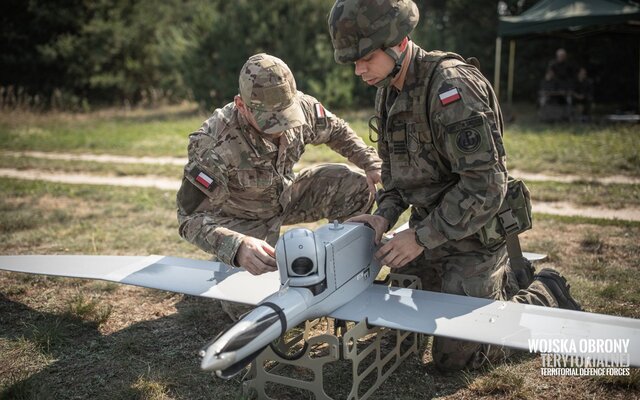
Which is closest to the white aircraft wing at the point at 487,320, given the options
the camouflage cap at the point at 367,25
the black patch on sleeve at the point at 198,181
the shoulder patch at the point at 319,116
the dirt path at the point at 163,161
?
the black patch on sleeve at the point at 198,181

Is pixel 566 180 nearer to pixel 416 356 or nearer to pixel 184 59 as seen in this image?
pixel 416 356

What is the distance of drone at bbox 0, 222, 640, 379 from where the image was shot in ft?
8.71

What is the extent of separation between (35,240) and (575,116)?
12.9 m

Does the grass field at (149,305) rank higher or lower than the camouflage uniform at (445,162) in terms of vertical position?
lower

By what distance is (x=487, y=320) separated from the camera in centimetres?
297

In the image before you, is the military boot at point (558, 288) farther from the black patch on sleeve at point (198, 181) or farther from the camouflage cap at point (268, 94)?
the black patch on sleeve at point (198, 181)

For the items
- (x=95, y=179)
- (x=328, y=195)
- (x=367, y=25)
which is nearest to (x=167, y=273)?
(x=328, y=195)

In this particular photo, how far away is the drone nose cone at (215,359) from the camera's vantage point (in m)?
2.44

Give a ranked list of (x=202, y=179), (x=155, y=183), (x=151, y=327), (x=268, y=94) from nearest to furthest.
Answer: (x=268, y=94) < (x=202, y=179) < (x=151, y=327) < (x=155, y=183)

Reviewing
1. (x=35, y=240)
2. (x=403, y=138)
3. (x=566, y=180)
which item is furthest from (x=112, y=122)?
(x=403, y=138)

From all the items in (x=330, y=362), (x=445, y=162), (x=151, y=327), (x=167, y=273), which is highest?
(x=445, y=162)

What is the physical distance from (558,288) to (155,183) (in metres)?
6.83

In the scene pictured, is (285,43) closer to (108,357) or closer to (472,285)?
(108,357)

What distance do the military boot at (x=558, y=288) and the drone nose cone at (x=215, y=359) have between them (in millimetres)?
2314
